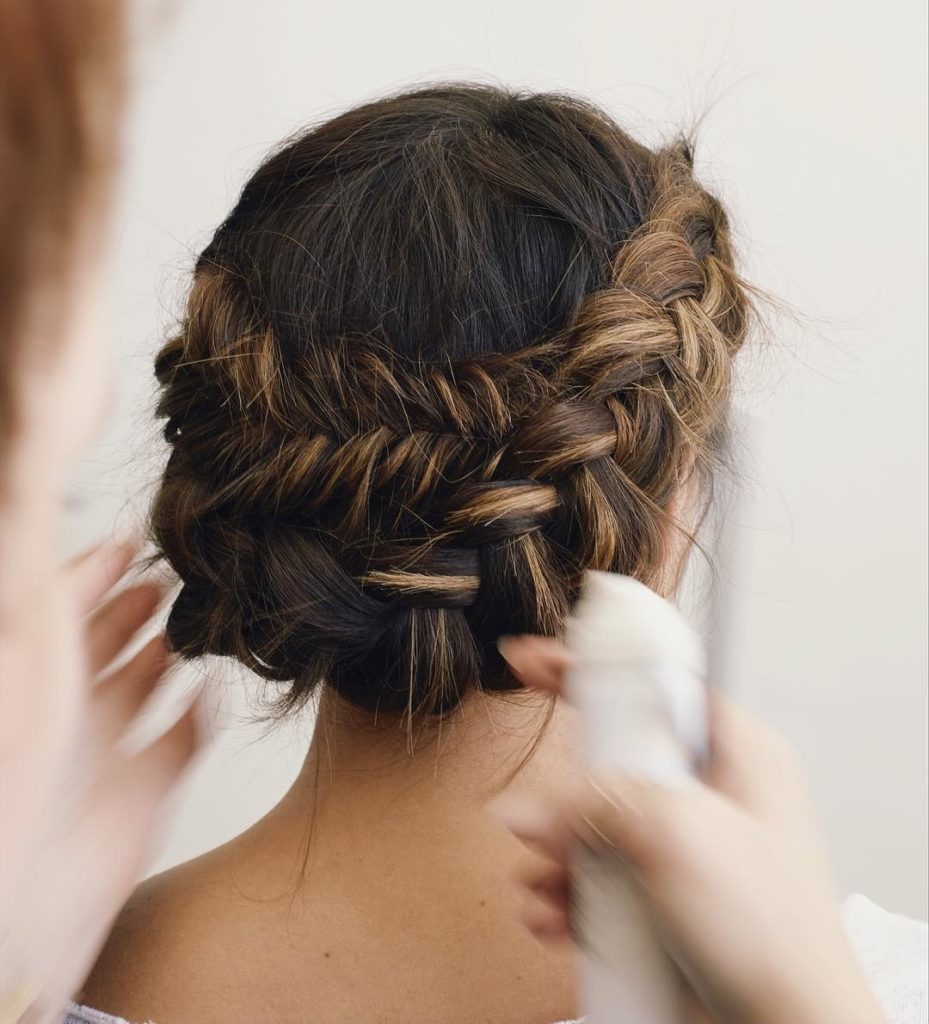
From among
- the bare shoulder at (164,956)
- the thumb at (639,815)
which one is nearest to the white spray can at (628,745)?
the thumb at (639,815)

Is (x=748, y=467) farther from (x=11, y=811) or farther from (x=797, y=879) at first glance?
(x=11, y=811)

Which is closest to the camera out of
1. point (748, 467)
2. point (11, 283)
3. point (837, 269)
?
point (11, 283)

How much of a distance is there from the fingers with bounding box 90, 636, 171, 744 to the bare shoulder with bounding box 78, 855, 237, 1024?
0.12 metres

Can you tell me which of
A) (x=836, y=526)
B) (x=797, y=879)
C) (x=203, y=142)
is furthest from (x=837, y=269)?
(x=797, y=879)

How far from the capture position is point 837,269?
1.74m

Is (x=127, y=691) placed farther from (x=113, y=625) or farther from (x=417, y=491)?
(x=417, y=491)

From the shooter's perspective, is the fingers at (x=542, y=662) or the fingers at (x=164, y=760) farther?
the fingers at (x=164, y=760)

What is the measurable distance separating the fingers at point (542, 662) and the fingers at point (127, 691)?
0.32 metres

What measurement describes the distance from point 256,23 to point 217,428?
106 centimetres

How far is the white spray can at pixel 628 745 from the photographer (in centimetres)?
55

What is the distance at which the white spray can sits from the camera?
55 centimetres

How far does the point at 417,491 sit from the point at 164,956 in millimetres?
346

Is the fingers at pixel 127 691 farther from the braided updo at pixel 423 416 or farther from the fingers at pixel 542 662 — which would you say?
the fingers at pixel 542 662

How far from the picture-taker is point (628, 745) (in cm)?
55
